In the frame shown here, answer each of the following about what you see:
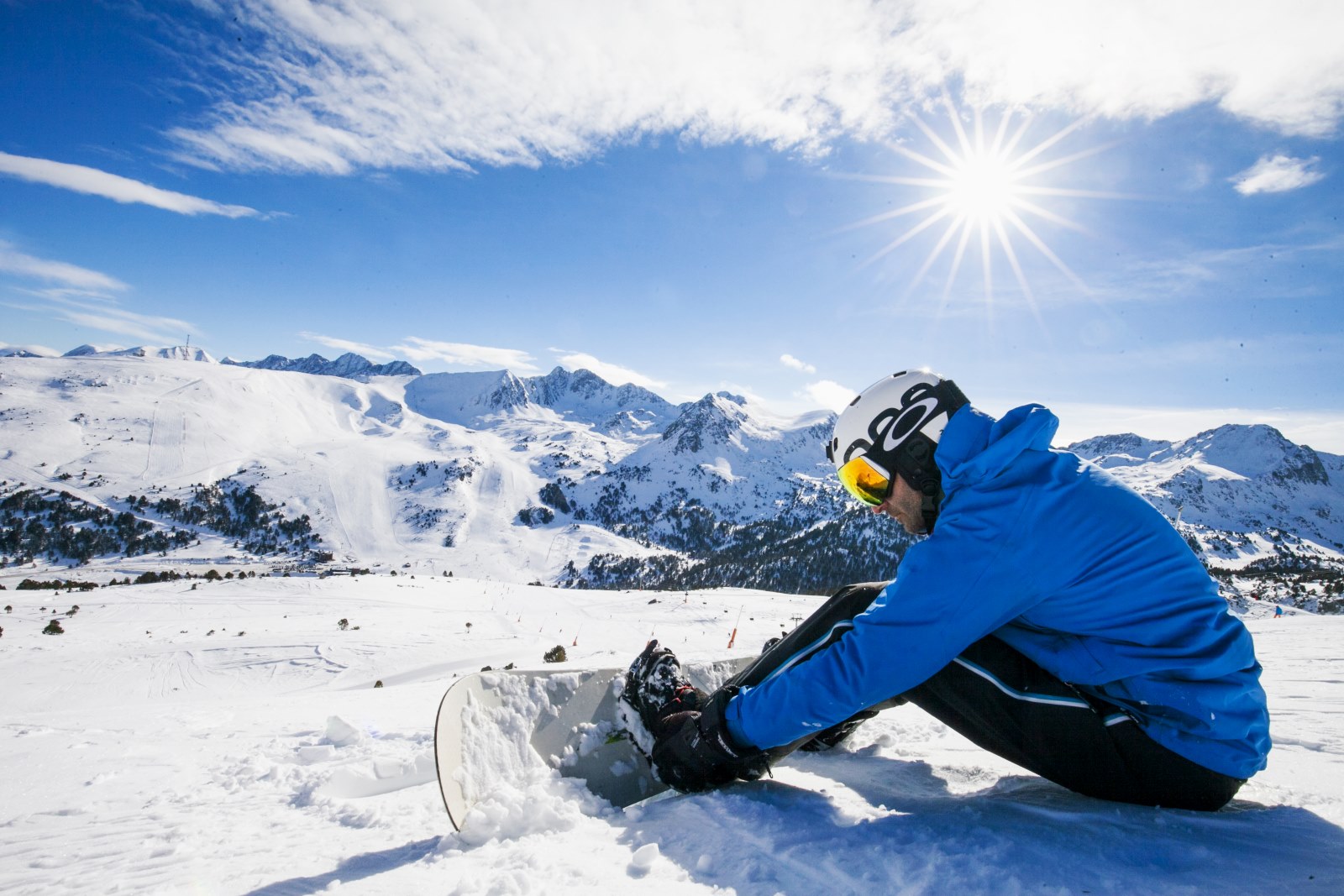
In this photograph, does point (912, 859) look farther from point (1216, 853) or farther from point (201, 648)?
point (201, 648)

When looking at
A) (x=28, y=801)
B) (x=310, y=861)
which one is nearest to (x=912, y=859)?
(x=310, y=861)

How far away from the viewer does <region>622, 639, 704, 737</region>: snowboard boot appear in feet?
12.4

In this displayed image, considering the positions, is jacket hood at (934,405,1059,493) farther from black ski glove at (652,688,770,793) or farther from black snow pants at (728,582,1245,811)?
black ski glove at (652,688,770,793)

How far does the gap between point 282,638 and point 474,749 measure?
60.0ft

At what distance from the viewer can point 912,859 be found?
244cm

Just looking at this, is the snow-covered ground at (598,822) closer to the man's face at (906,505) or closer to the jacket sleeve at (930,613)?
the jacket sleeve at (930,613)

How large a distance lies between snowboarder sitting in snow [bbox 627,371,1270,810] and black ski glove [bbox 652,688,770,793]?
9 centimetres

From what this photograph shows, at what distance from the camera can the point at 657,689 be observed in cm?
390

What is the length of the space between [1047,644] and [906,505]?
90 cm

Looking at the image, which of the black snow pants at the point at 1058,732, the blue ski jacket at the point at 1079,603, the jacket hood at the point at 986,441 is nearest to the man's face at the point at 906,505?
the jacket hood at the point at 986,441

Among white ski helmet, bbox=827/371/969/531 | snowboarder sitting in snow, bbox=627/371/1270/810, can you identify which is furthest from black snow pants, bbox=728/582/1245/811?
white ski helmet, bbox=827/371/969/531

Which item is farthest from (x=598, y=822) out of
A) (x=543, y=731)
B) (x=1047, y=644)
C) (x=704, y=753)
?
(x=1047, y=644)

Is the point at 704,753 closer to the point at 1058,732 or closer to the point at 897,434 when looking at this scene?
the point at 1058,732

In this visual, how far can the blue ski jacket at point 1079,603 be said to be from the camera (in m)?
2.48
